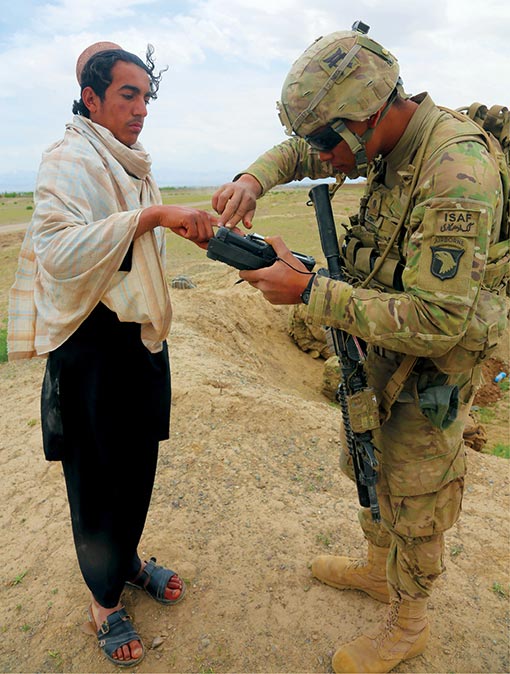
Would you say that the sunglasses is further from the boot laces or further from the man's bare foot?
the man's bare foot

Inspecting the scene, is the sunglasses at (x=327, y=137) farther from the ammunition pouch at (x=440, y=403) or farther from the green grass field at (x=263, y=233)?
the green grass field at (x=263, y=233)

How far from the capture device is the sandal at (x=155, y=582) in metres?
2.62

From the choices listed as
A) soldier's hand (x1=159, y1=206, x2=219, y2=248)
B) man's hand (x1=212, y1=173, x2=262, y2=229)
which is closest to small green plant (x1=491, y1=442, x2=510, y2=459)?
man's hand (x1=212, y1=173, x2=262, y2=229)

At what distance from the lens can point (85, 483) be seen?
7.27 ft

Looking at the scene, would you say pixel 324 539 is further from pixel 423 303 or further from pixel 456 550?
pixel 423 303

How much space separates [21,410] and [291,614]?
126 inches

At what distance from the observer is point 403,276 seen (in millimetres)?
1735

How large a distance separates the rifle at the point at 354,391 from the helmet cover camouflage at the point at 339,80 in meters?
0.40

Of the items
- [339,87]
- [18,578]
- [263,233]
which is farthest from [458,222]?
[263,233]

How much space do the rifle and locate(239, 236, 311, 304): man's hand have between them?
0.96 feet

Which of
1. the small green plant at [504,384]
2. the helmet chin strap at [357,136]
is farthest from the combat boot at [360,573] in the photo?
the small green plant at [504,384]

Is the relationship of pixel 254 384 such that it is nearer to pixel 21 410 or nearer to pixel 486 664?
pixel 21 410

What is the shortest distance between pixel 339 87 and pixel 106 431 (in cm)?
159

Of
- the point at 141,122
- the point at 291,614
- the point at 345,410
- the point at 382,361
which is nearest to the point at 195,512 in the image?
the point at 291,614
